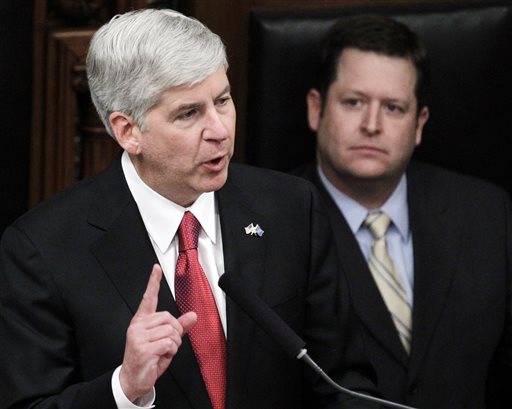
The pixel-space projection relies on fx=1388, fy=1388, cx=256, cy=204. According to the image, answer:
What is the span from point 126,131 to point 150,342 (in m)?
0.39

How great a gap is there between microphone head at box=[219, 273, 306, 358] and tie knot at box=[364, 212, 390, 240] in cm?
109

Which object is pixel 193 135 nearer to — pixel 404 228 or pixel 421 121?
pixel 404 228

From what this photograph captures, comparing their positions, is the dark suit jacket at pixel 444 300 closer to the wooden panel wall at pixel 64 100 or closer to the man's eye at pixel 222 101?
the wooden panel wall at pixel 64 100

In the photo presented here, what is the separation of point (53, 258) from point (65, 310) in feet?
0.26

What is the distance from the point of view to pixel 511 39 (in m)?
3.12

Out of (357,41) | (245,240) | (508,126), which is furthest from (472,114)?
(245,240)

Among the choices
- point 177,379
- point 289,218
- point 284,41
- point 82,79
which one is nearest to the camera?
point 177,379

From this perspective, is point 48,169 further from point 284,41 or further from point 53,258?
point 53,258

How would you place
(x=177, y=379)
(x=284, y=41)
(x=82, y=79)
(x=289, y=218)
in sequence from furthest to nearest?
(x=284, y=41) < (x=82, y=79) < (x=289, y=218) < (x=177, y=379)

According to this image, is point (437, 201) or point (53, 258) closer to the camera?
point (53, 258)

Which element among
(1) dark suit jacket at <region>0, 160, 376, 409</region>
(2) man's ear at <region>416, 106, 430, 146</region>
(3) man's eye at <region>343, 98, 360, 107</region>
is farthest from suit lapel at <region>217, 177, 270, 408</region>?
(2) man's ear at <region>416, 106, 430, 146</region>

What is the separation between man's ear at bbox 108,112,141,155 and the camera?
2057 mm

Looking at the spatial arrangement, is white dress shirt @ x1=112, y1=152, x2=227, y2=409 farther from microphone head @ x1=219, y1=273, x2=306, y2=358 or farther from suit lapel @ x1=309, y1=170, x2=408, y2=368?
suit lapel @ x1=309, y1=170, x2=408, y2=368

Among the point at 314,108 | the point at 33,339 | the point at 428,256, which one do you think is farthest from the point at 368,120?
the point at 33,339
